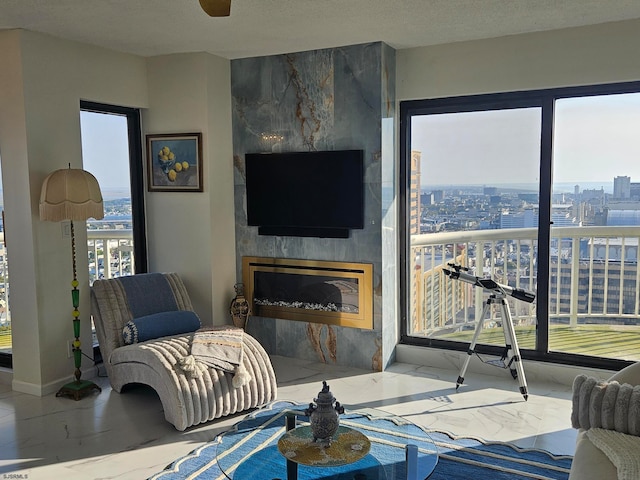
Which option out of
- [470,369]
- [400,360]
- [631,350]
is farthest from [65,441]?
[631,350]

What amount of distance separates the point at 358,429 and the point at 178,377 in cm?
138

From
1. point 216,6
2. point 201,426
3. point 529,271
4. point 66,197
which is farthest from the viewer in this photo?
point 529,271

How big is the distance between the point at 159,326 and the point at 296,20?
92.9 inches

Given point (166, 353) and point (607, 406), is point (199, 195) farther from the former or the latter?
point (607, 406)

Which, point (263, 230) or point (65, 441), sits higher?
point (263, 230)

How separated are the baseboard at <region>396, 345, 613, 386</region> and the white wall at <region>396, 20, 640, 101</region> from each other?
2.09m

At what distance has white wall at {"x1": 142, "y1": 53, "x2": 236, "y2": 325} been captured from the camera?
4.89 m

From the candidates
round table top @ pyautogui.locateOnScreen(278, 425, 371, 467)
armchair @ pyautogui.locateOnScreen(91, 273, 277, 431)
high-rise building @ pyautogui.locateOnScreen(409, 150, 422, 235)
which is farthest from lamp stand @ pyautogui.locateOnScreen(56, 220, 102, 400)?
high-rise building @ pyautogui.locateOnScreen(409, 150, 422, 235)

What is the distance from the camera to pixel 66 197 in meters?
3.97

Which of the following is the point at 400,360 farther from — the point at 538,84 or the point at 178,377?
the point at 538,84

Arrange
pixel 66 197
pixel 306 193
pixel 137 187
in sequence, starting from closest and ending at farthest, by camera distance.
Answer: pixel 66 197 → pixel 306 193 → pixel 137 187

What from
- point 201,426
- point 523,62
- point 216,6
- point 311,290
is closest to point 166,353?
point 201,426

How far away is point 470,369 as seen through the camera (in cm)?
467

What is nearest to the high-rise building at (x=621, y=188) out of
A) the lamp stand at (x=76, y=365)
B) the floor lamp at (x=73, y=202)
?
the floor lamp at (x=73, y=202)
